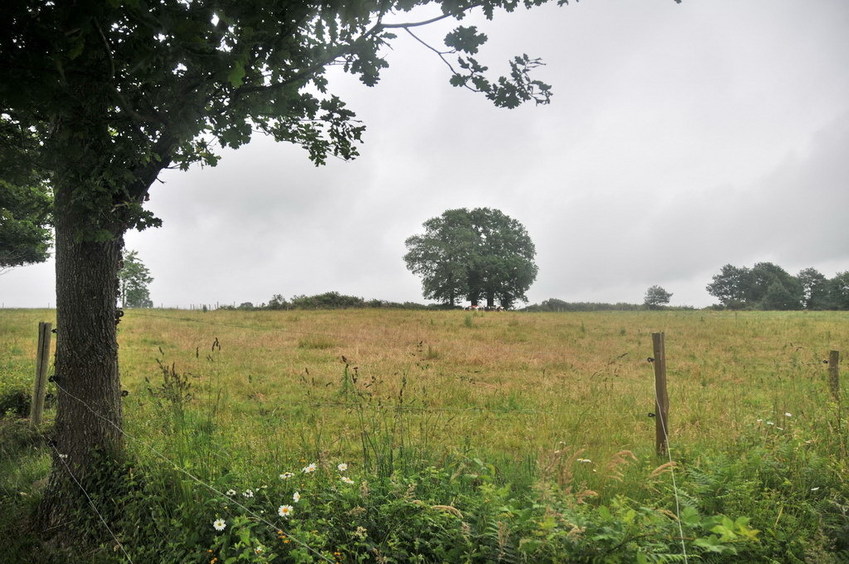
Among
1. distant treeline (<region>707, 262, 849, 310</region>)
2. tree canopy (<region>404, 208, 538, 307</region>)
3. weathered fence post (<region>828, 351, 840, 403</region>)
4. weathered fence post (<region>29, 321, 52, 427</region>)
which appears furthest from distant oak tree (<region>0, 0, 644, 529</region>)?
distant treeline (<region>707, 262, 849, 310</region>)

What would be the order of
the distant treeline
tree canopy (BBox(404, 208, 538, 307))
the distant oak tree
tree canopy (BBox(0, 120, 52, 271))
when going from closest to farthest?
the distant oak tree, tree canopy (BBox(0, 120, 52, 271)), tree canopy (BBox(404, 208, 538, 307)), the distant treeline

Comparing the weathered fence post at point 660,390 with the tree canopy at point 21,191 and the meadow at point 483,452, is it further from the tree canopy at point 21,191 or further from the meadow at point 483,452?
the tree canopy at point 21,191

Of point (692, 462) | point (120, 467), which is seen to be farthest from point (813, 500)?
point (120, 467)

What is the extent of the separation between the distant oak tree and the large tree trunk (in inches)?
0.5

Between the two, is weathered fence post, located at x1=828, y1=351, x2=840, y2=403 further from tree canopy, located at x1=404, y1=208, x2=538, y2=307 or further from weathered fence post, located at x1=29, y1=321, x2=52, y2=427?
tree canopy, located at x1=404, y1=208, x2=538, y2=307

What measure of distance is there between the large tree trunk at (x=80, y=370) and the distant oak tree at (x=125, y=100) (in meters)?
0.01

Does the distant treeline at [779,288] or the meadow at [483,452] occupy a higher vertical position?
the distant treeline at [779,288]

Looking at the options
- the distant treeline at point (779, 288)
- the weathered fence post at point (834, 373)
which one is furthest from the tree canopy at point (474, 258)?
the distant treeline at point (779, 288)

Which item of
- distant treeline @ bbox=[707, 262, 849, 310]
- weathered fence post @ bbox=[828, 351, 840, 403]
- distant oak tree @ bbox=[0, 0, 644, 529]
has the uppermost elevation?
distant treeline @ bbox=[707, 262, 849, 310]

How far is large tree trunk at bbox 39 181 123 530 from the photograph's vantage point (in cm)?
461

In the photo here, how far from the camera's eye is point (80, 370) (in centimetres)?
462

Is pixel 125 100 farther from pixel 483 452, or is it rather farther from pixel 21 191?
pixel 21 191

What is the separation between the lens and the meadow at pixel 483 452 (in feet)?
9.90

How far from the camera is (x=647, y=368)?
14.4 metres
